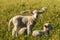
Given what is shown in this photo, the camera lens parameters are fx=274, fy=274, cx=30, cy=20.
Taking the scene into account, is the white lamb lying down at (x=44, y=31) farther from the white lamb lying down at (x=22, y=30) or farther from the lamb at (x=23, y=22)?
the white lamb lying down at (x=22, y=30)

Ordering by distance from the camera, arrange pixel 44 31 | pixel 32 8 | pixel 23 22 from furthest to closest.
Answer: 1. pixel 32 8
2. pixel 23 22
3. pixel 44 31

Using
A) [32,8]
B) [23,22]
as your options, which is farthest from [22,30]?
[32,8]

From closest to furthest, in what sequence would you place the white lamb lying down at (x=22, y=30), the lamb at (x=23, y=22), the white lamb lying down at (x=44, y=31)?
the white lamb lying down at (x=44, y=31), the lamb at (x=23, y=22), the white lamb lying down at (x=22, y=30)

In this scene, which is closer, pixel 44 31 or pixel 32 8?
pixel 44 31

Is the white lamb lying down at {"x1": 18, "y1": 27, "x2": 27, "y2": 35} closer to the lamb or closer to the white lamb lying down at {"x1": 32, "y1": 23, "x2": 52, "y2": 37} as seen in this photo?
the lamb

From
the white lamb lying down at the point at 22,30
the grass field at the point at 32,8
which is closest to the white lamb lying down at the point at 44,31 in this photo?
the grass field at the point at 32,8

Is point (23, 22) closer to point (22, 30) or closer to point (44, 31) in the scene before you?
point (22, 30)

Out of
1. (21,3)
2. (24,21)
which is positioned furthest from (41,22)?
(21,3)

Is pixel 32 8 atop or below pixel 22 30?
below

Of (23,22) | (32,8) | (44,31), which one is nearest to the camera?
(44,31)

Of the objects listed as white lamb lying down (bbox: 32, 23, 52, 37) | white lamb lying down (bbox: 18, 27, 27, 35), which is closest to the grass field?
white lamb lying down (bbox: 32, 23, 52, 37)

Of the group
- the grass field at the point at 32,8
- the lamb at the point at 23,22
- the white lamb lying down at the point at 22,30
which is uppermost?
the lamb at the point at 23,22

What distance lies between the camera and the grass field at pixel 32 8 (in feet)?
33.1

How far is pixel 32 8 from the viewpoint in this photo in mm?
15078
